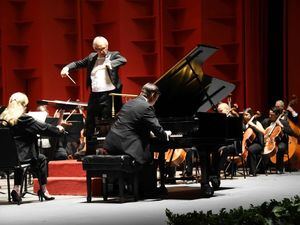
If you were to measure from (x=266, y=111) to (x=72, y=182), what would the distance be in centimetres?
611

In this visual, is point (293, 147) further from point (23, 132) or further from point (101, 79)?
point (23, 132)

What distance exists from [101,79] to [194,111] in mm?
1221

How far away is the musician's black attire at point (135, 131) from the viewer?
8.22 m

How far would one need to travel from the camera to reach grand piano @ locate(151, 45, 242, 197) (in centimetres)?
851

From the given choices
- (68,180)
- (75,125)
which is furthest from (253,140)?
(68,180)

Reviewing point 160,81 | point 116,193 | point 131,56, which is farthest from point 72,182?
point 131,56

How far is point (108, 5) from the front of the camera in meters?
14.6

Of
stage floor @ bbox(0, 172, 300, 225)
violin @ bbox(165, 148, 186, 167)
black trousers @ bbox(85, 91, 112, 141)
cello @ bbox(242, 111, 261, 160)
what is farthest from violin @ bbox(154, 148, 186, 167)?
black trousers @ bbox(85, 91, 112, 141)

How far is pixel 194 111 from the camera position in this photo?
30.4 ft

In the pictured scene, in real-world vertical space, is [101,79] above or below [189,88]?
above

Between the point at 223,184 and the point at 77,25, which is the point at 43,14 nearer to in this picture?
the point at 77,25

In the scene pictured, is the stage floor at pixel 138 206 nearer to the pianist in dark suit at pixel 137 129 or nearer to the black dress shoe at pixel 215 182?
the black dress shoe at pixel 215 182

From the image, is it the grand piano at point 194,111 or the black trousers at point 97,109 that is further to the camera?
the black trousers at point 97,109

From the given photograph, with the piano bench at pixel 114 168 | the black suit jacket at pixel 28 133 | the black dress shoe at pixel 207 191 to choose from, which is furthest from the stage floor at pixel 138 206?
the black suit jacket at pixel 28 133
